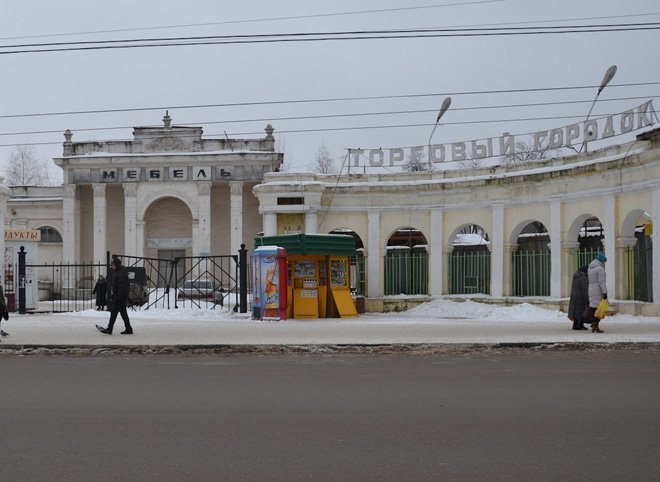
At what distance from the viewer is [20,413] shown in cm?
920

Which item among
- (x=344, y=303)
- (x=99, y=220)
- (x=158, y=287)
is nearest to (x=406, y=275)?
(x=344, y=303)

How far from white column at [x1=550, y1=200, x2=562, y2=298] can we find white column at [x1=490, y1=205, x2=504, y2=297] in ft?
7.21

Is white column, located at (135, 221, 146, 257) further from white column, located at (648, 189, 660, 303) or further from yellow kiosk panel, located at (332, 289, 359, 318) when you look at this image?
white column, located at (648, 189, 660, 303)

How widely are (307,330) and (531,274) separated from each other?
12080 mm

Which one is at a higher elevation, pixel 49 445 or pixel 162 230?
pixel 162 230

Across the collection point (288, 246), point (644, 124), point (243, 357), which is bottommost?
point (243, 357)

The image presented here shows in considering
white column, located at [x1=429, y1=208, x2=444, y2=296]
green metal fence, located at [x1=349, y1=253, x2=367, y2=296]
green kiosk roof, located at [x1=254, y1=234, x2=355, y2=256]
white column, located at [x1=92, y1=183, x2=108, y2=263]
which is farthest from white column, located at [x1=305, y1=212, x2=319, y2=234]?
white column, located at [x1=92, y1=183, x2=108, y2=263]

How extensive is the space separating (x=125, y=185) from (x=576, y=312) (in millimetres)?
37418

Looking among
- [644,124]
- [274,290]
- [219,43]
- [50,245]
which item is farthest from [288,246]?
[50,245]

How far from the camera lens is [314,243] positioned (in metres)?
26.2

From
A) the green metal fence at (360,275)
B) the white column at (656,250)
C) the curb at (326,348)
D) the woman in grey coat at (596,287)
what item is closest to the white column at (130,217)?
the green metal fence at (360,275)

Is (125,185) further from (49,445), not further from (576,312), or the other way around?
(49,445)

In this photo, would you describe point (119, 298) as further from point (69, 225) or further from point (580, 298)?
point (69, 225)

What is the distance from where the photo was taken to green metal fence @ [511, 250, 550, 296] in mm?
29625
